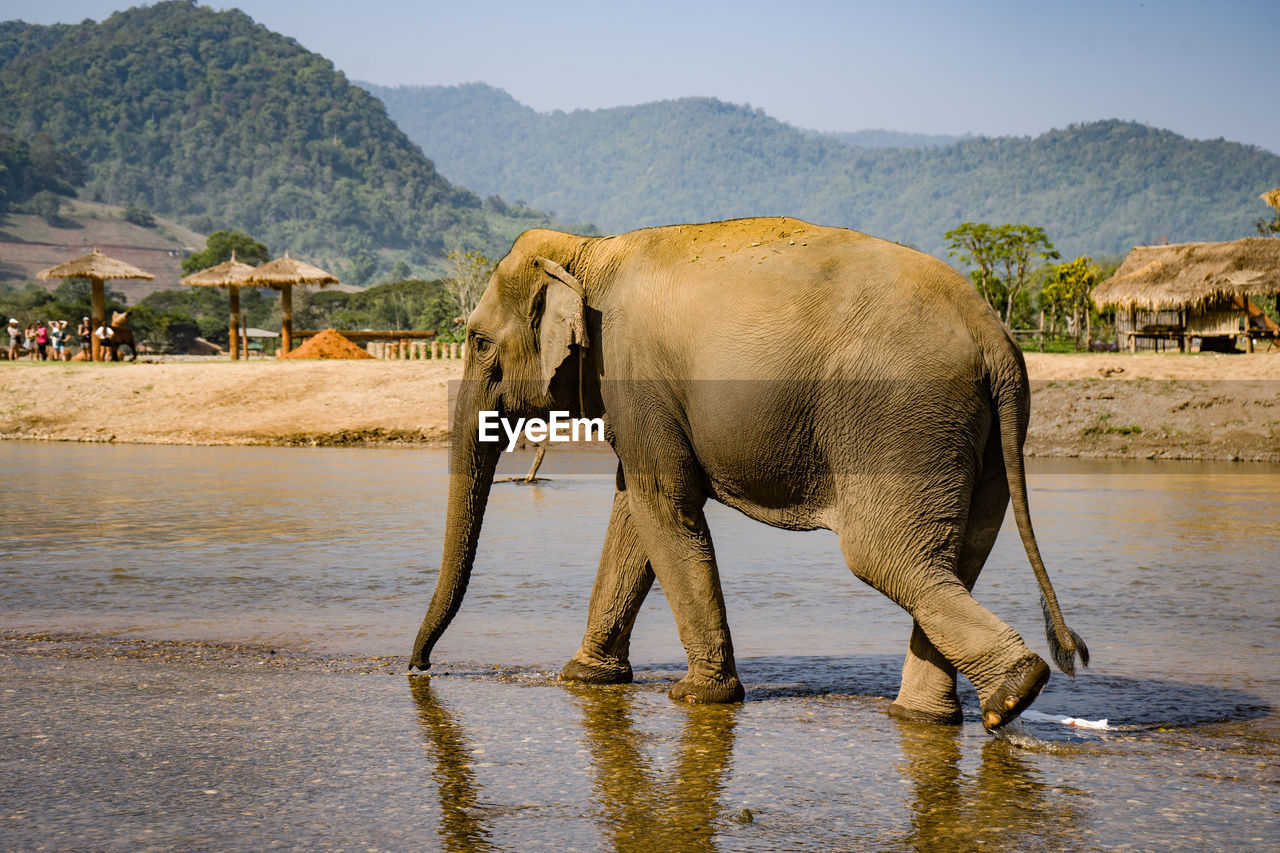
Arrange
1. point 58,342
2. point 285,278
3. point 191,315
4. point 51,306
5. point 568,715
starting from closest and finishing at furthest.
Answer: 1. point 568,715
2. point 58,342
3. point 285,278
4. point 51,306
5. point 191,315

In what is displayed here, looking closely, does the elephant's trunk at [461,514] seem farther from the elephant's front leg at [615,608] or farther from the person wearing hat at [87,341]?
the person wearing hat at [87,341]

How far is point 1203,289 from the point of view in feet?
129

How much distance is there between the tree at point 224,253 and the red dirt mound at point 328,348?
3047 inches

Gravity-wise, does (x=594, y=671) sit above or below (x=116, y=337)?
below

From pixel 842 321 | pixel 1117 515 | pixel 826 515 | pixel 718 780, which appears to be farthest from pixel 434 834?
pixel 1117 515

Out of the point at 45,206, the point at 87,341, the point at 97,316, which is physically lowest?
the point at 87,341

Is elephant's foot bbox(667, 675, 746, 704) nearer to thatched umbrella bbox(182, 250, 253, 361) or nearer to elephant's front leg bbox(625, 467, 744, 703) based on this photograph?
elephant's front leg bbox(625, 467, 744, 703)

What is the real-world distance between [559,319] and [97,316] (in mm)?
36208

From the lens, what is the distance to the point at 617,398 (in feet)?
19.9

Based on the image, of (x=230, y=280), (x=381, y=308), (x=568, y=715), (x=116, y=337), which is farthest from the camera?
(x=381, y=308)

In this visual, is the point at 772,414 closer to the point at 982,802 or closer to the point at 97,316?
the point at 982,802

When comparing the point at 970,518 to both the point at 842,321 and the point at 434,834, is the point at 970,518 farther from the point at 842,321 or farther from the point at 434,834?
the point at 434,834

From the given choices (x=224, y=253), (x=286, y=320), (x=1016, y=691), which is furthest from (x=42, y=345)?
(x=224, y=253)

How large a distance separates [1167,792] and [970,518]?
138cm
